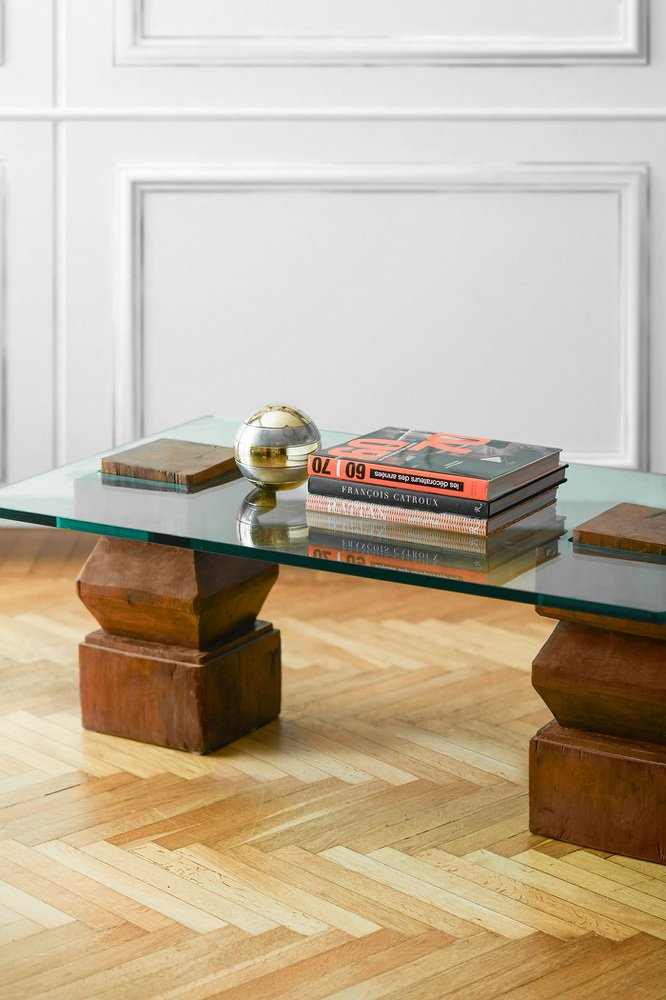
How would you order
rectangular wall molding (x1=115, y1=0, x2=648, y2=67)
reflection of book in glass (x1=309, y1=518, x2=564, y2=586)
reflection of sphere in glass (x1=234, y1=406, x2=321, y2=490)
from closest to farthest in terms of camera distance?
reflection of book in glass (x1=309, y1=518, x2=564, y2=586) < reflection of sphere in glass (x1=234, y1=406, x2=321, y2=490) < rectangular wall molding (x1=115, y1=0, x2=648, y2=67)

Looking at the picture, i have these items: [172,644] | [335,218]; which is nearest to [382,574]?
[172,644]

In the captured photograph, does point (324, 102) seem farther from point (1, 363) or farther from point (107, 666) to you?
point (107, 666)

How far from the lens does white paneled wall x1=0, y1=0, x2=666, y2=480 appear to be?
296cm

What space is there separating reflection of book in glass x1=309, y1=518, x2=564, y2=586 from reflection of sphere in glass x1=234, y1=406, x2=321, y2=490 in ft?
0.63

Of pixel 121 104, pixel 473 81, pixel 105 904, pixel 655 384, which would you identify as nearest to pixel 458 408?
pixel 655 384

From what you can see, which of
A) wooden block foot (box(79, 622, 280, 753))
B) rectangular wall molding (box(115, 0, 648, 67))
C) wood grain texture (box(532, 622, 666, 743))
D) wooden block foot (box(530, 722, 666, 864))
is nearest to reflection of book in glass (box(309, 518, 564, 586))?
wood grain texture (box(532, 622, 666, 743))

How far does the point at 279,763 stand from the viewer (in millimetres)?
1994

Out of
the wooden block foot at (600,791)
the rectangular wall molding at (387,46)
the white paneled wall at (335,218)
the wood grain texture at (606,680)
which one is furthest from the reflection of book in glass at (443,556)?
the rectangular wall molding at (387,46)

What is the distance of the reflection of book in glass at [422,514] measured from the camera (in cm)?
176

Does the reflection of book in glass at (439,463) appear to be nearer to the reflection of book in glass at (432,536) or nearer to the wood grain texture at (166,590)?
the reflection of book in glass at (432,536)

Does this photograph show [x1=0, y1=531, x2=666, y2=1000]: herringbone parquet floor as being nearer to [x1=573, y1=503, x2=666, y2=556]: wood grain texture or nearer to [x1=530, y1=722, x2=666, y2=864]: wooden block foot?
[x1=530, y1=722, x2=666, y2=864]: wooden block foot

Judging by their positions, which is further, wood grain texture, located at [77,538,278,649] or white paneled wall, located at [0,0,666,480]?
white paneled wall, located at [0,0,666,480]

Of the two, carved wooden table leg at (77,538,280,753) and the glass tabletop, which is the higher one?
the glass tabletop

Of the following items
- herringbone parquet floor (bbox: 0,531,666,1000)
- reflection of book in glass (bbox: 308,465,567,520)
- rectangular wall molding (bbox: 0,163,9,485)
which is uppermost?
rectangular wall molding (bbox: 0,163,9,485)
